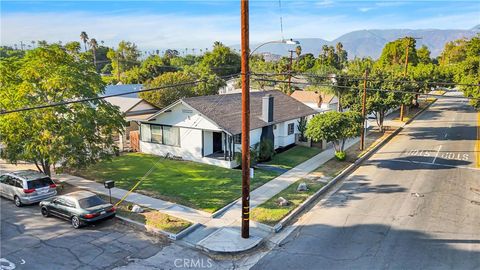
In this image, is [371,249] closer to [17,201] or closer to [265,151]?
[265,151]

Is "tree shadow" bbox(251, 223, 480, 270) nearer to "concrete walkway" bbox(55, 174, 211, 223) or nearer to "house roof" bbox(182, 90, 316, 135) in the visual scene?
"concrete walkway" bbox(55, 174, 211, 223)

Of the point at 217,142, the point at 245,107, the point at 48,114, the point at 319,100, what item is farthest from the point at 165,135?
the point at 319,100

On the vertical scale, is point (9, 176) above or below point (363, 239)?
above

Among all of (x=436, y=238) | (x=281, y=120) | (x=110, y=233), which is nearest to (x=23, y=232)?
(x=110, y=233)

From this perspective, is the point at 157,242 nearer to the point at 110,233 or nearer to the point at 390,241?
the point at 110,233

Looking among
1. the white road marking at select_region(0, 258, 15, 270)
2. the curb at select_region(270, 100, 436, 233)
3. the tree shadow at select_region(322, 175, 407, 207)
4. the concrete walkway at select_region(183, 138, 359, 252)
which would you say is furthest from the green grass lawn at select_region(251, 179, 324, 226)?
the white road marking at select_region(0, 258, 15, 270)

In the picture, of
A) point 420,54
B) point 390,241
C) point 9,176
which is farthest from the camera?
point 420,54

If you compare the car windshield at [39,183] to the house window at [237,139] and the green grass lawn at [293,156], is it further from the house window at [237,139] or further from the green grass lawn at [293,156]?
the green grass lawn at [293,156]
